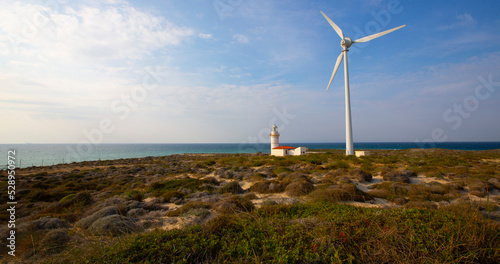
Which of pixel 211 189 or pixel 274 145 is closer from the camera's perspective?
pixel 211 189

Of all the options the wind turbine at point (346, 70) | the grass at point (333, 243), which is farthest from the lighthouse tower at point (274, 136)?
the grass at point (333, 243)

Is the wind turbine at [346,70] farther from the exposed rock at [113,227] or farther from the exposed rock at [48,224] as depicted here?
the exposed rock at [48,224]

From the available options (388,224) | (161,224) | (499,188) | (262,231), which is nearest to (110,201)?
(161,224)

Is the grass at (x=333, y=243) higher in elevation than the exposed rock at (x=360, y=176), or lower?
higher

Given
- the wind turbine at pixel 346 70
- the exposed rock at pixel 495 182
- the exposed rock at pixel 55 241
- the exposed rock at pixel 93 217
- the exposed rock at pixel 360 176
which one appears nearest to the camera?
the exposed rock at pixel 55 241

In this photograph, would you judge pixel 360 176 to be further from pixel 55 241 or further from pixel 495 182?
pixel 55 241

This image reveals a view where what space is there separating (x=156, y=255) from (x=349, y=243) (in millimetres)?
4051

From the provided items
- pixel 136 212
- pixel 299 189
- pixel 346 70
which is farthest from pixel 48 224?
pixel 346 70

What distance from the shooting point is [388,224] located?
15.8 ft

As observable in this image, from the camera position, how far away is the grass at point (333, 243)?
12.8ft

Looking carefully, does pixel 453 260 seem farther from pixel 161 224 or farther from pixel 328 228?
pixel 161 224

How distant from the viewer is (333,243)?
4.21 m

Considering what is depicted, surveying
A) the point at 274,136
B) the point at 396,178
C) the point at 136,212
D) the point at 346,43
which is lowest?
the point at 136,212

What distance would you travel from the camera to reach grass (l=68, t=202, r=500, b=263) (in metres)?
3.89
